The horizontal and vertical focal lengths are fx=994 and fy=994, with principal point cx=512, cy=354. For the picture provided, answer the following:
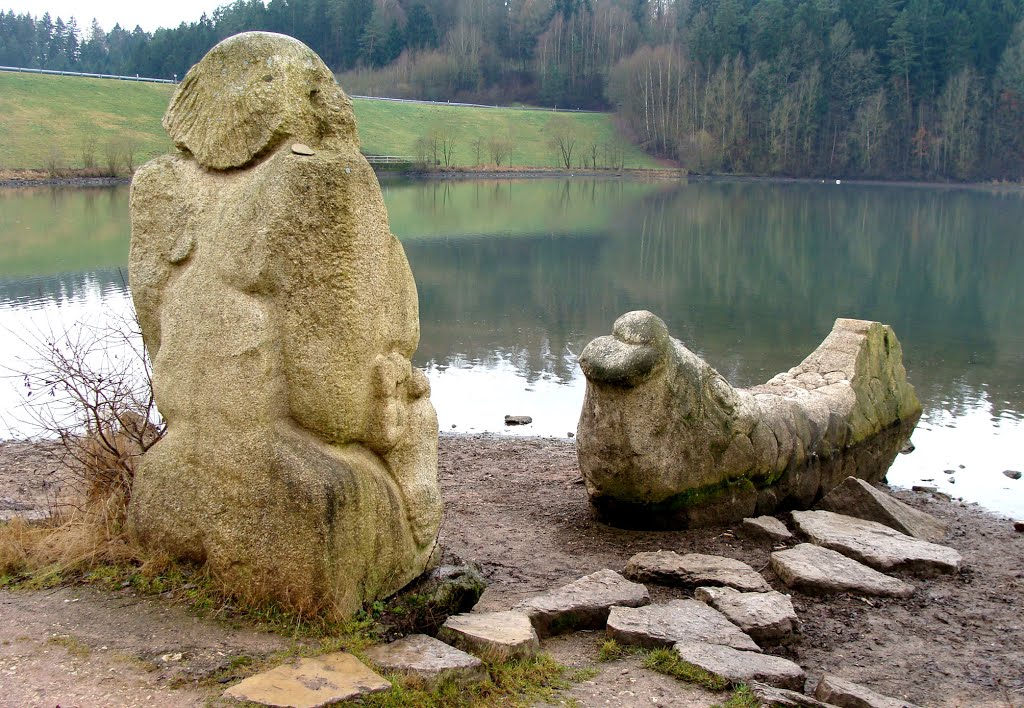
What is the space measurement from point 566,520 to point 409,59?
319 feet

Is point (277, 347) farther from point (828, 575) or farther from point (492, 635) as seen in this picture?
point (828, 575)

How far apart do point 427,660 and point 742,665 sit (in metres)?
1.82

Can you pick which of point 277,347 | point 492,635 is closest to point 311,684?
point 492,635

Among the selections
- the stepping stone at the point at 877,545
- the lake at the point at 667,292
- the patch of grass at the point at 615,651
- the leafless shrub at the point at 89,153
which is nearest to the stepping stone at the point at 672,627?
the patch of grass at the point at 615,651

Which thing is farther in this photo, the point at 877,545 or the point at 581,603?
the point at 877,545

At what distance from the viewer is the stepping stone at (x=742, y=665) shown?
17.7 feet

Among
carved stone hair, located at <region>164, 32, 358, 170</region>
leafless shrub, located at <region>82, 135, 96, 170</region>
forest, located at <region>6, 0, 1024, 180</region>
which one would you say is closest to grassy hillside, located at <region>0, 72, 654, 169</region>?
leafless shrub, located at <region>82, 135, 96, 170</region>

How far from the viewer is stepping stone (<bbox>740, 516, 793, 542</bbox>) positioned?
832 centimetres

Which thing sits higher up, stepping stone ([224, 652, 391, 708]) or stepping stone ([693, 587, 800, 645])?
stepping stone ([224, 652, 391, 708])

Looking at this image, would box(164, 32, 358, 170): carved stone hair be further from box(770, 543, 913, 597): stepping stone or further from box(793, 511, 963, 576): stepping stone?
box(793, 511, 963, 576): stepping stone

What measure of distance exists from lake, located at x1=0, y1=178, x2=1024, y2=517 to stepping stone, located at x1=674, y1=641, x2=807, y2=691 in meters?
6.27

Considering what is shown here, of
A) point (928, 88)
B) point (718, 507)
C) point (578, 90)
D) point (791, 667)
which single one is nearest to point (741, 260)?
point (718, 507)

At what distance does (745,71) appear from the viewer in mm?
82562

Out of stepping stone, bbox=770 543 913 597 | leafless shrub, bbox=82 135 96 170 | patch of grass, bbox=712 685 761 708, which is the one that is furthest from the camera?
leafless shrub, bbox=82 135 96 170
